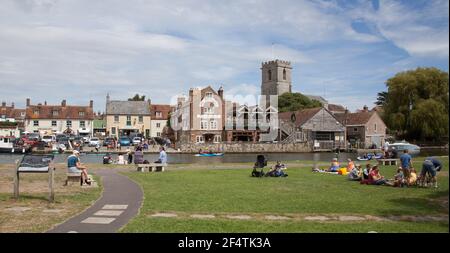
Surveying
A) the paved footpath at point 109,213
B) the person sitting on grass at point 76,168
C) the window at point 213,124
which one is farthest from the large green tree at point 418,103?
the paved footpath at point 109,213

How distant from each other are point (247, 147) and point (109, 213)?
6850cm

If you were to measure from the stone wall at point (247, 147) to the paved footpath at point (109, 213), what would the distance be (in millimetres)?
57365

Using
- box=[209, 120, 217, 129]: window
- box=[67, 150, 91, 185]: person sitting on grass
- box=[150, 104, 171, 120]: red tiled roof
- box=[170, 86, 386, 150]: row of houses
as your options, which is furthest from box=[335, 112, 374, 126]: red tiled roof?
box=[67, 150, 91, 185]: person sitting on grass

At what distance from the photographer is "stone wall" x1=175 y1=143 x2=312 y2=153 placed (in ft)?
246

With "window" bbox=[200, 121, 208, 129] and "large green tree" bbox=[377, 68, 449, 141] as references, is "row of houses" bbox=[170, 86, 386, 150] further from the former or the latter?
"large green tree" bbox=[377, 68, 449, 141]

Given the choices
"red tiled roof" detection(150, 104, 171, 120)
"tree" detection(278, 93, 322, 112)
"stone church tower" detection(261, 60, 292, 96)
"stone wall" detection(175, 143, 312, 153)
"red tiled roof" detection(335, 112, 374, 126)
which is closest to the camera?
"stone wall" detection(175, 143, 312, 153)

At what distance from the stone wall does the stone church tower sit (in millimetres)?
65680

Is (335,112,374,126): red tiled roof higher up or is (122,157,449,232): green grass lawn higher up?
(335,112,374,126): red tiled roof

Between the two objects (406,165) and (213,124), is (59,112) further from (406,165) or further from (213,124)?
(406,165)

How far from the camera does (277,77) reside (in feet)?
490

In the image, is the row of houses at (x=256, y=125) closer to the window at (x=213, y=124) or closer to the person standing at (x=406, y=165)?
the window at (x=213, y=124)

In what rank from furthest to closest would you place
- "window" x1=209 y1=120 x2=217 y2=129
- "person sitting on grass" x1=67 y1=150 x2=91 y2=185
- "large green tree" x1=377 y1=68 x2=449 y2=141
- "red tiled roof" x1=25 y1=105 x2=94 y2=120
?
"red tiled roof" x1=25 y1=105 x2=94 y2=120 → "window" x1=209 y1=120 x2=217 y2=129 → "large green tree" x1=377 y1=68 x2=449 y2=141 → "person sitting on grass" x1=67 y1=150 x2=91 y2=185

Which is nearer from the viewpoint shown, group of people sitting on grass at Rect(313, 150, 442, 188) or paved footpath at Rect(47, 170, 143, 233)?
paved footpath at Rect(47, 170, 143, 233)

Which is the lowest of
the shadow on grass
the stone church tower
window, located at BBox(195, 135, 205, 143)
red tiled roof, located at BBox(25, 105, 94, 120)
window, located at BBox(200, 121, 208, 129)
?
the shadow on grass
